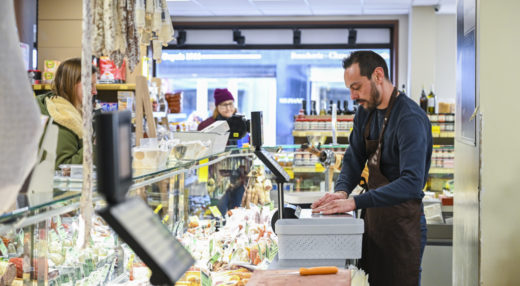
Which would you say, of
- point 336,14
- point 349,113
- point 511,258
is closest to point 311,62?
point 336,14

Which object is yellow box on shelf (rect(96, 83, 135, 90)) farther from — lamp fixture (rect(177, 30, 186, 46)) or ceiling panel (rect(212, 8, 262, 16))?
lamp fixture (rect(177, 30, 186, 46))

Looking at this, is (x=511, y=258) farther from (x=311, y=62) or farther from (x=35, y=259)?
(x=311, y=62)

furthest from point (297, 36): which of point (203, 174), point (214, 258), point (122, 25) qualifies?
point (122, 25)

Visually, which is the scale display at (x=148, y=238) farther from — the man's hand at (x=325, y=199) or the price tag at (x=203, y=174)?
the price tag at (x=203, y=174)

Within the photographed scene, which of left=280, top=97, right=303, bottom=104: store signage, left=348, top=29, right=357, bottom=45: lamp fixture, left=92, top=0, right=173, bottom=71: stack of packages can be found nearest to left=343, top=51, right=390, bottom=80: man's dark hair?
left=92, top=0, right=173, bottom=71: stack of packages

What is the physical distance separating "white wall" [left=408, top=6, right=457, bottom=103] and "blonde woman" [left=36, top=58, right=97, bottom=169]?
287 inches

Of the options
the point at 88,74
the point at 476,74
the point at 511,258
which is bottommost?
the point at 511,258

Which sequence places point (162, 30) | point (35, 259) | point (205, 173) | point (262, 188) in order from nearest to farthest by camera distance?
point (35, 259) < point (162, 30) < point (205, 173) < point (262, 188)

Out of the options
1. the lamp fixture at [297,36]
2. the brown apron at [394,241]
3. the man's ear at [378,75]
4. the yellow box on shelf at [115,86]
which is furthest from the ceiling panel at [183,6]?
the brown apron at [394,241]

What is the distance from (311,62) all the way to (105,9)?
373 inches

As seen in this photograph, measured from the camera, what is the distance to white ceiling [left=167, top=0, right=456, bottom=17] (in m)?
9.69

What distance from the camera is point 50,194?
148 centimetres

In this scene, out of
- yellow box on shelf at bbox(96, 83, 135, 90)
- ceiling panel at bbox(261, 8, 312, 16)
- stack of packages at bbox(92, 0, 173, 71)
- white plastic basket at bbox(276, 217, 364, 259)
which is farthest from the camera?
ceiling panel at bbox(261, 8, 312, 16)

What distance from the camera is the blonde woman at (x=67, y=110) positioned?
11.4 ft
